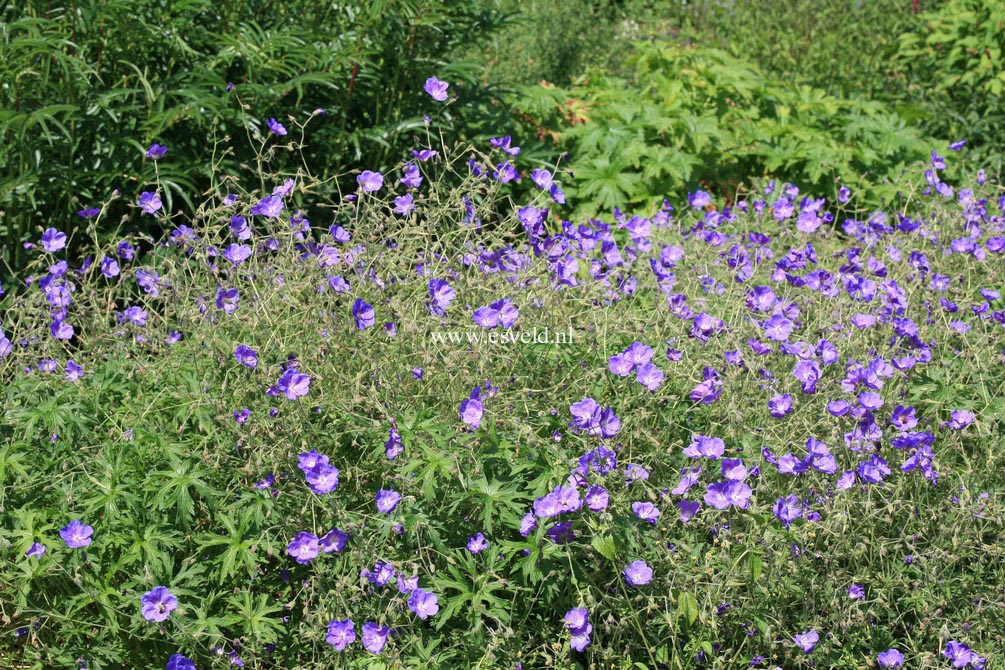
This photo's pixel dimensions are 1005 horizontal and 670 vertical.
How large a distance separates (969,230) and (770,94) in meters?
1.69

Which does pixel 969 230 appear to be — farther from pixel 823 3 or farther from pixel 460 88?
pixel 823 3

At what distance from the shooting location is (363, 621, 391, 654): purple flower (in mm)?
2320

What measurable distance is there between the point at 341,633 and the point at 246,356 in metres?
0.71

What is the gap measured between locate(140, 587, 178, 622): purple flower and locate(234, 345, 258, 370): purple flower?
0.58 meters

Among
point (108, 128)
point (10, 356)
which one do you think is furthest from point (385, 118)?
point (10, 356)

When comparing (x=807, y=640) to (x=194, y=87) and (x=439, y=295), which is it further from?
(x=194, y=87)

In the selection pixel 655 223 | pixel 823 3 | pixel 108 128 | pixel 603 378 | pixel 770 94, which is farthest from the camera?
pixel 823 3

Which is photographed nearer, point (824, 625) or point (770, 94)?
point (824, 625)

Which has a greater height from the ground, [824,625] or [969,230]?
[969,230]

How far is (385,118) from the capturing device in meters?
4.38

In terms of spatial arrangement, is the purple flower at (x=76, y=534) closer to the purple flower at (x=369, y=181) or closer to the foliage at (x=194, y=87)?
the purple flower at (x=369, y=181)

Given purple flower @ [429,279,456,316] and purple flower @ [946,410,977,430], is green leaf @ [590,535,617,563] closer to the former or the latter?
purple flower @ [429,279,456,316]

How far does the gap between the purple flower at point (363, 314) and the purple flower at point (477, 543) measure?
0.63 metres

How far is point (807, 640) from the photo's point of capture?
2.54 metres
